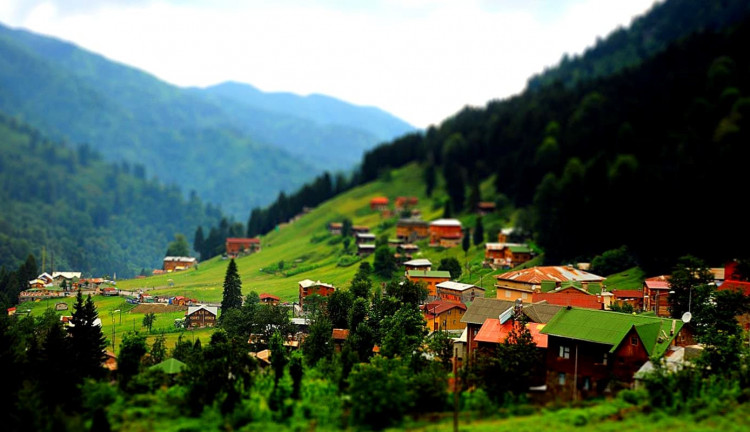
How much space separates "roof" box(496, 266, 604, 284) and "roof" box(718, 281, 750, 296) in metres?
12.5

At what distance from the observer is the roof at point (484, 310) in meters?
46.5

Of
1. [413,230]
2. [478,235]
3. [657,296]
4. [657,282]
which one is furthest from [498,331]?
[413,230]

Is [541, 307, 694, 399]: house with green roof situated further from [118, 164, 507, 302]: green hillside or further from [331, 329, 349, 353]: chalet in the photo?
[118, 164, 507, 302]: green hillside

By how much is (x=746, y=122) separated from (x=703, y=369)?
209 feet

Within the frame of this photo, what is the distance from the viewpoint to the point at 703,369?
34.8 metres

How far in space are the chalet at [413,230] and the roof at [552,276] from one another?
39.6 m

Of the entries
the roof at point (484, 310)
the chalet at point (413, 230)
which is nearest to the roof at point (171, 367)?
the roof at point (484, 310)

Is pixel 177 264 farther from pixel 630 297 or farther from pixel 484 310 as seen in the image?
pixel 484 310

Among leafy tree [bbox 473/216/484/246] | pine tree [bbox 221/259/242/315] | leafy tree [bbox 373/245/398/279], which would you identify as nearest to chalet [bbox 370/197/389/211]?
leafy tree [bbox 473/216/484/246]

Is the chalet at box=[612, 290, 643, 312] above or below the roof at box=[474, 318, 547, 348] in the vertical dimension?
above

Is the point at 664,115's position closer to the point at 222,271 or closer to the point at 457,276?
the point at 457,276

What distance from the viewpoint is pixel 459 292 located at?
68.3 meters

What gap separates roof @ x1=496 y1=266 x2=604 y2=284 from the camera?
6360 cm

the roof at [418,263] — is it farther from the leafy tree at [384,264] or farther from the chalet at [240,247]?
the chalet at [240,247]
